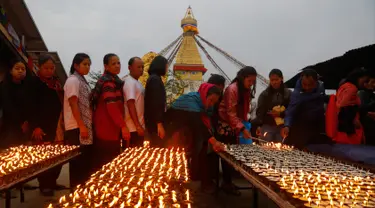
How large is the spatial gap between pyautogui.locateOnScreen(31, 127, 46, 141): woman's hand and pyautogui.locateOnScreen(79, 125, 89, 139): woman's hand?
2.53 ft

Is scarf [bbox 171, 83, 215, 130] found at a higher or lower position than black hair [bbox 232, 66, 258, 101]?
lower

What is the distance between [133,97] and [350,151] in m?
2.56

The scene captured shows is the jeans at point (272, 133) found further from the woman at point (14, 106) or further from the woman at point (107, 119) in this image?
the woman at point (14, 106)

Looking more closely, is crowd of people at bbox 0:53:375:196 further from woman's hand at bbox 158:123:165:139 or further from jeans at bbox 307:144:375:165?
jeans at bbox 307:144:375:165

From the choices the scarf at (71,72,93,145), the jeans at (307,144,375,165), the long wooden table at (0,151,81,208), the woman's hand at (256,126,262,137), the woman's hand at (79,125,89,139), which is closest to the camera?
the long wooden table at (0,151,81,208)

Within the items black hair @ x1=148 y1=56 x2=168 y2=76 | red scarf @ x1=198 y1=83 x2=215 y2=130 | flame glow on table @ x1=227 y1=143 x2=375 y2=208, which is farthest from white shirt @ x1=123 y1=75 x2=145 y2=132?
flame glow on table @ x1=227 y1=143 x2=375 y2=208

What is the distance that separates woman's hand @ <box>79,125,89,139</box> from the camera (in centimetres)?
386

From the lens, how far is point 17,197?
4473 mm

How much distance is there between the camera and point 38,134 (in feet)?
A: 14.1

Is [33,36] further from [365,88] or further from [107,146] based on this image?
[365,88]

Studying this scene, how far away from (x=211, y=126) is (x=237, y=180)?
5.74 feet

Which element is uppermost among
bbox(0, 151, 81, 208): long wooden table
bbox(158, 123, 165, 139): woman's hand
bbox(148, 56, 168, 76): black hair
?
bbox(148, 56, 168, 76): black hair

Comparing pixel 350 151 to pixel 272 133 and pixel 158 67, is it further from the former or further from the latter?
pixel 158 67

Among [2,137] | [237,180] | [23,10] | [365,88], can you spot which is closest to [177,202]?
[2,137]
